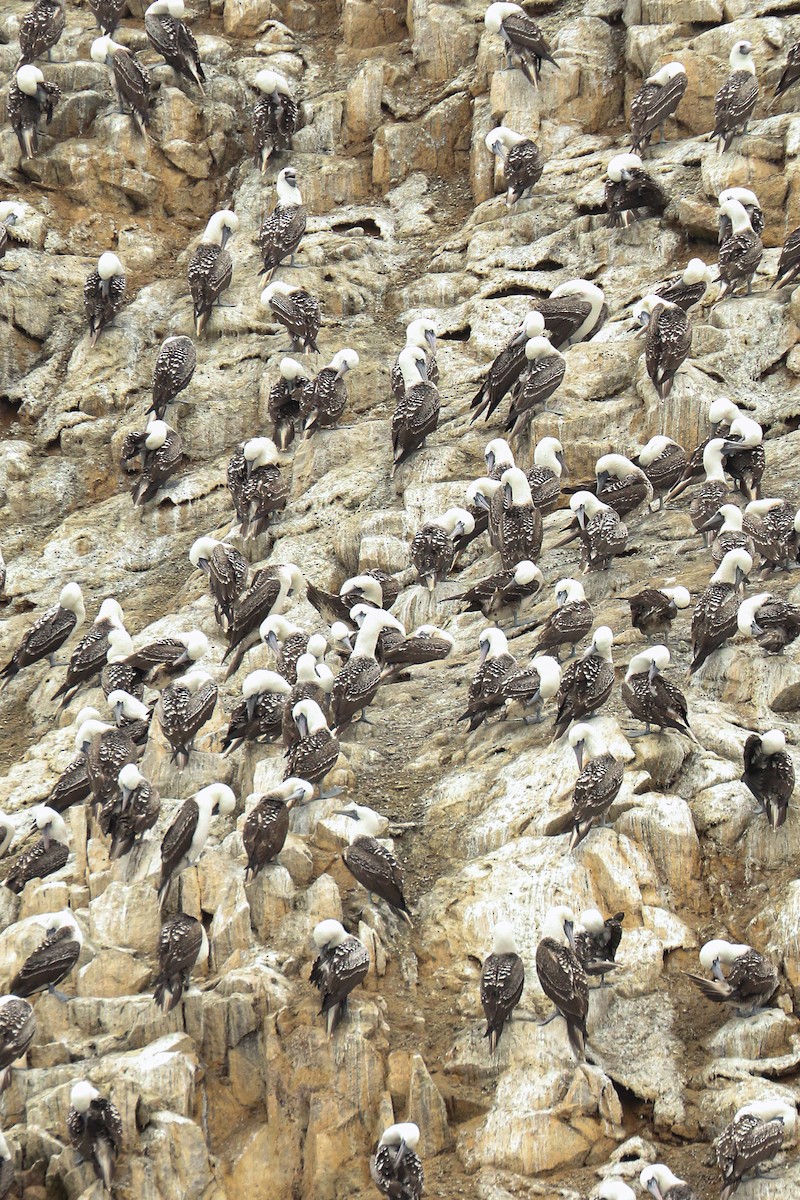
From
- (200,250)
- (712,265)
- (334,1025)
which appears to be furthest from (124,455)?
(334,1025)

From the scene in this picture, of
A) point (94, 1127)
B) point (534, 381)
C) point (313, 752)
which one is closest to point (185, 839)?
point (313, 752)

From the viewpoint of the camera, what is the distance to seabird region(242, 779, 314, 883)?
2086 cm

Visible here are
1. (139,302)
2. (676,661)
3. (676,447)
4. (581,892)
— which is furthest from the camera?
(139,302)

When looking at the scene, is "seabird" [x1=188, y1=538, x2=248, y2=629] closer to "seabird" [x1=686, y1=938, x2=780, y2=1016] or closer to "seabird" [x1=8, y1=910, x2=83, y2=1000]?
"seabird" [x1=8, y1=910, x2=83, y2=1000]

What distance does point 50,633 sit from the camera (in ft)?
91.3

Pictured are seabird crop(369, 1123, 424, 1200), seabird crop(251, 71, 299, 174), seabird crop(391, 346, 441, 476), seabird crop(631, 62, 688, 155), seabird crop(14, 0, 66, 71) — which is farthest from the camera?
seabird crop(14, 0, 66, 71)

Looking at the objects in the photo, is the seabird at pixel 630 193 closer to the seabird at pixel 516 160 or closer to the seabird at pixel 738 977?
the seabird at pixel 516 160

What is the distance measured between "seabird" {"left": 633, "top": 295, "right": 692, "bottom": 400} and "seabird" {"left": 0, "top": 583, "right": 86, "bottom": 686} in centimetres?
835

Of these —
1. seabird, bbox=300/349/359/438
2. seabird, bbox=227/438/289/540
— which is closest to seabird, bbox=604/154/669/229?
seabird, bbox=300/349/359/438

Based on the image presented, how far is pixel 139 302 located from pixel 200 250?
79.2 inches

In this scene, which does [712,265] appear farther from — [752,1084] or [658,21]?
[752,1084]

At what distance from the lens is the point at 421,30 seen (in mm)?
38156

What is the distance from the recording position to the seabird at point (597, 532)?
25984 millimetres

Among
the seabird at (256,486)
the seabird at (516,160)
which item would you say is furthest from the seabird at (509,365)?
the seabird at (516,160)
